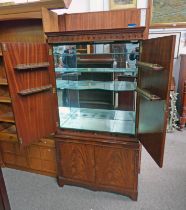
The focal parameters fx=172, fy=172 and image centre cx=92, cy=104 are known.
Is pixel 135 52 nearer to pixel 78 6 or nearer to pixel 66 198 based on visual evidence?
pixel 78 6

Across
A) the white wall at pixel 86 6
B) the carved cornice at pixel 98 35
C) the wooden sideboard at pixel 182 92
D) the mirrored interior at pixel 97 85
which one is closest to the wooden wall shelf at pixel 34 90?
the mirrored interior at pixel 97 85

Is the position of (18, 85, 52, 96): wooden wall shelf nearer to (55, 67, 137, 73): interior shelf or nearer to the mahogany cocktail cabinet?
the mahogany cocktail cabinet

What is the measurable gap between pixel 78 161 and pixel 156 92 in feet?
3.43

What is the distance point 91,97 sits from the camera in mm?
1892

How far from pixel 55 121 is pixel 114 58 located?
84 cm

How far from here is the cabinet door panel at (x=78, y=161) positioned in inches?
66.2

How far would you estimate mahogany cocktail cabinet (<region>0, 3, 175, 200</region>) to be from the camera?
124 cm

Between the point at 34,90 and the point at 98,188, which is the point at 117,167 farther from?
the point at 34,90

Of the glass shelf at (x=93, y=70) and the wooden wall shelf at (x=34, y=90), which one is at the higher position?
the glass shelf at (x=93, y=70)

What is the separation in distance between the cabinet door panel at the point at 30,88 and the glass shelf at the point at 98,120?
0.86ft

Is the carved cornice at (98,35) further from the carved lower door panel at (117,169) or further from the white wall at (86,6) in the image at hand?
the white wall at (86,6)

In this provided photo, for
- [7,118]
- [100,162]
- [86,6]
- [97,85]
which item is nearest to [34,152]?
[7,118]

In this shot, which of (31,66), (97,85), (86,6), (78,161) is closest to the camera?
(31,66)

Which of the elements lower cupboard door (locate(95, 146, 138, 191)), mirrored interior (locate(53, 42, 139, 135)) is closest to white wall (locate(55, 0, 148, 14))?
mirrored interior (locate(53, 42, 139, 135))
